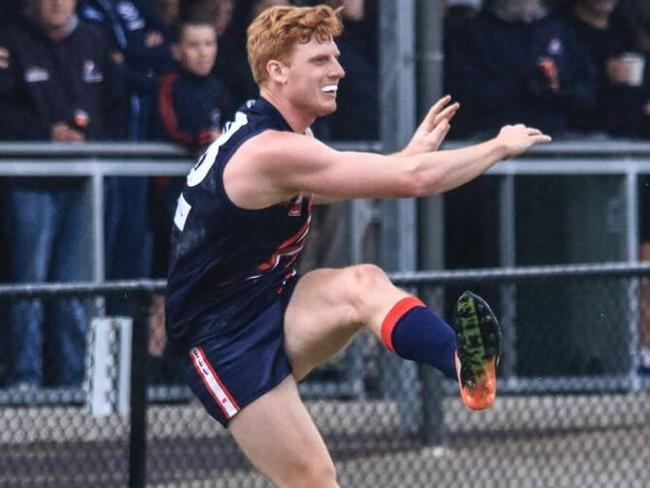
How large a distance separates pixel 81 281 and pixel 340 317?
404 centimetres

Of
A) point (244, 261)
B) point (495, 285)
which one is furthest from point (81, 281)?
point (244, 261)

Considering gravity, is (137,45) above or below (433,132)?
above

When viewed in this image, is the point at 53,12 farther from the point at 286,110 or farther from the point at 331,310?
the point at 331,310

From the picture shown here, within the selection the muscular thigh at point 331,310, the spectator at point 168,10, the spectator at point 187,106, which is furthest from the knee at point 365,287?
the spectator at point 168,10

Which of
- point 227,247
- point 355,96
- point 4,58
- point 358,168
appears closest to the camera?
point 358,168

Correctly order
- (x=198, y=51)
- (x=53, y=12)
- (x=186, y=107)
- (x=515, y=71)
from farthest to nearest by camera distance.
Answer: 1. (x=515, y=71)
2. (x=198, y=51)
3. (x=186, y=107)
4. (x=53, y=12)

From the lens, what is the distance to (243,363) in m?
6.32

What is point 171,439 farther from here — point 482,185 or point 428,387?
point 482,185

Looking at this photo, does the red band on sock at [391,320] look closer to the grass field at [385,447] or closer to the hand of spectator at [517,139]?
the hand of spectator at [517,139]

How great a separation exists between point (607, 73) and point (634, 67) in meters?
0.18

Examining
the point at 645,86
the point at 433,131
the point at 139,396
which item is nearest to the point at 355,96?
the point at 645,86

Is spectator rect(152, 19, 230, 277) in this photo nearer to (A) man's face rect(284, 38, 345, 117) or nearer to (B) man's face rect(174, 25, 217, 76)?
(B) man's face rect(174, 25, 217, 76)

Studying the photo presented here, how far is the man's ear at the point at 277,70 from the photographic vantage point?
6.32m

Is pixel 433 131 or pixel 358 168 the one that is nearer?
pixel 358 168
